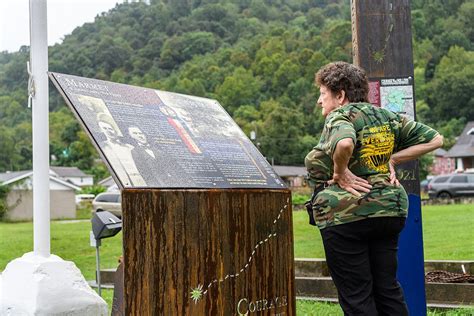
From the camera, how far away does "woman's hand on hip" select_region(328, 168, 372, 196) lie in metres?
3.28

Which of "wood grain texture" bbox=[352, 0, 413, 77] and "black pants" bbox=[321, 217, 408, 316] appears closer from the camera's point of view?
"black pants" bbox=[321, 217, 408, 316]

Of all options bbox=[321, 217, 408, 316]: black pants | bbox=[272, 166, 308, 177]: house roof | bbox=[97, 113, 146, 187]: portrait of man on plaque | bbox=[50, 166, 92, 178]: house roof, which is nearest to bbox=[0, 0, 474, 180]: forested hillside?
bbox=[272, 166, 308, 177]: house roof

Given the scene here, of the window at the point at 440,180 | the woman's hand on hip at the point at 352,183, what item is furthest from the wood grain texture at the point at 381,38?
the window at the point at 440,180

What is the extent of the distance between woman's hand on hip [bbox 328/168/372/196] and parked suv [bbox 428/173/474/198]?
105 feet

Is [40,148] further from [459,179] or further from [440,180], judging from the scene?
[440,180]

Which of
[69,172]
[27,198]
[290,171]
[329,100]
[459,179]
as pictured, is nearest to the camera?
[329,100]

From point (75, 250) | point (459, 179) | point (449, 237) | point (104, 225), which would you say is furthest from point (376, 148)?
point (459, 179)

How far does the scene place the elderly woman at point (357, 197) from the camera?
10.7 ft

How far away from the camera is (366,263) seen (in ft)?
10.9

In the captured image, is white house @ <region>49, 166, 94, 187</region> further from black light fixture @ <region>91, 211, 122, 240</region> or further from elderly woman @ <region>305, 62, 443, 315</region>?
elderly woman @ <region>305, 62, 443, 315</region>

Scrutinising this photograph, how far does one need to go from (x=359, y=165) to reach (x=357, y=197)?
0.18 m

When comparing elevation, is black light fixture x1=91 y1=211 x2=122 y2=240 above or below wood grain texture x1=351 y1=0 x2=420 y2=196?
below

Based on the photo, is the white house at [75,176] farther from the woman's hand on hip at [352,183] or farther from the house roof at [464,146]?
the woman's hand on hip at [352,183]

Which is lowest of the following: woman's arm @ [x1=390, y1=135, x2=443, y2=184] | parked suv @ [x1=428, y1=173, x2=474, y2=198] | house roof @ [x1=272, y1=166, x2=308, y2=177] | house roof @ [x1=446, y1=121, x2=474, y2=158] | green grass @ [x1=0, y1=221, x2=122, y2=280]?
green grass @ [x1=0, y1=221, x2=122, y2=280]
